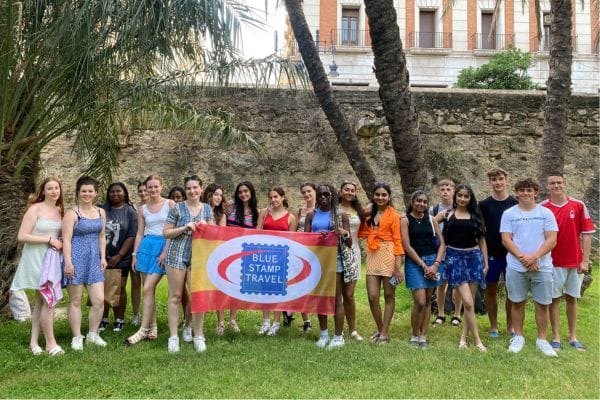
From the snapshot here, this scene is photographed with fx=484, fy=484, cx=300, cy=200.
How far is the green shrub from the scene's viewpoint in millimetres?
16438

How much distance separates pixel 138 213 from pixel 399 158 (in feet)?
10.6

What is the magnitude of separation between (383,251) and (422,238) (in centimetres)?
42

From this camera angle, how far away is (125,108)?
245 inches

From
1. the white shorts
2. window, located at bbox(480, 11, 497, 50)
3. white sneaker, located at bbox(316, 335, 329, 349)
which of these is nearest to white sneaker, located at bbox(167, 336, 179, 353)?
white sneaker, located at bbox(316, 335, 329, 349)

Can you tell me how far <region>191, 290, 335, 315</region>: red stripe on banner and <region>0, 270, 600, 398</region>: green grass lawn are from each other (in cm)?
34

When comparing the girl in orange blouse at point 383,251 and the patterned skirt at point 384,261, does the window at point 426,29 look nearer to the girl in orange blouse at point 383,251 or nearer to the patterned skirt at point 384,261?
the girl in orange blouse at point 383,251

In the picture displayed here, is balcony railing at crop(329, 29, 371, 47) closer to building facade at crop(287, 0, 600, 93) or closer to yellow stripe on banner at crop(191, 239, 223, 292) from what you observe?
building facade at crop(287, 0, 600, 93)

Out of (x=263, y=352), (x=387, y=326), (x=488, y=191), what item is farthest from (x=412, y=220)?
(x=488, y=191)

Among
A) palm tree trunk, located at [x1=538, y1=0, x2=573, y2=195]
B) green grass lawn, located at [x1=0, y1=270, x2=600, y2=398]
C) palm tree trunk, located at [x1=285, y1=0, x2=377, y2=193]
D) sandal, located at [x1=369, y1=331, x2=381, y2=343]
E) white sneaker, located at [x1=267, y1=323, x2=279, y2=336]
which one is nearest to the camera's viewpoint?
green grass lawn, located at [x1=0, y1=270, x2=600, y2=398]

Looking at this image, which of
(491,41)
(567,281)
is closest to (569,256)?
(567,281)

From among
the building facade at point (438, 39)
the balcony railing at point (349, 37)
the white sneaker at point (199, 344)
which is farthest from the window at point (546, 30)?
the white sneaker at point (199, 344)

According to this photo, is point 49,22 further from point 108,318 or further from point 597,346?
point 597,346

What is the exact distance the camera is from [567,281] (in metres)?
5.12

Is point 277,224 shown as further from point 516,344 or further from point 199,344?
point 516,344
